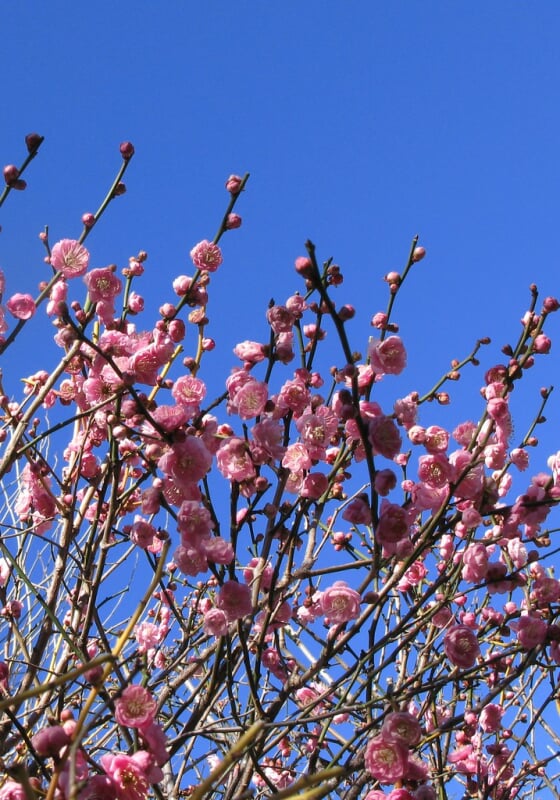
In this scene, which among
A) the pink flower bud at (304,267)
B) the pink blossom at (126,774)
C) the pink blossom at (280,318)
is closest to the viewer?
the pink blossom at (126,774)

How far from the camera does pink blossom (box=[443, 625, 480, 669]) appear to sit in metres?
2.54

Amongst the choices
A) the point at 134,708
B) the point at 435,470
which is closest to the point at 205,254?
the point at 435,470

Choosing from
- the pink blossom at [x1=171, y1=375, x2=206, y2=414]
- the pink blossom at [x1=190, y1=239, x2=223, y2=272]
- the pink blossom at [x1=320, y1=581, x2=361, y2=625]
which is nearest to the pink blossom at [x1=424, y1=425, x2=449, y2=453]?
the pink blossom at [x1=320, y1=581, x2=361, y2=625]

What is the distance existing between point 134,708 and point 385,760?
76cm

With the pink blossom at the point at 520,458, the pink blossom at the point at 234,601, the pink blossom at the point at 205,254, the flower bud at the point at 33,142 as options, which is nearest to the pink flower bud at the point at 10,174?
the flower bud at the point at 33,142

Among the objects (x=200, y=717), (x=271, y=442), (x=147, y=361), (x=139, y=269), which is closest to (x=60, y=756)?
(x=200, y=717)

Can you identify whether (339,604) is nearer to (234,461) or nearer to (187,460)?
(234,461)

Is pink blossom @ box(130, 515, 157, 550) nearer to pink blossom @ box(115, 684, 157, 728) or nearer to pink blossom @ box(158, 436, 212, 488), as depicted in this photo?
pink blossom @ box(158, 436, 212, 488)

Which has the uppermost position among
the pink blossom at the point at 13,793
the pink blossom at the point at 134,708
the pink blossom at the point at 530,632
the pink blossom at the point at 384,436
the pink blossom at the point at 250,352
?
the pink blossom at the point at 250,352

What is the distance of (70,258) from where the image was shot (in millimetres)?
2898

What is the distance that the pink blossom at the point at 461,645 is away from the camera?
8.34ft

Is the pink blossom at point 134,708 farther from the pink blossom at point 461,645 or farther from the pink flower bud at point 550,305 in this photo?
the pink flower bud at point 550,305

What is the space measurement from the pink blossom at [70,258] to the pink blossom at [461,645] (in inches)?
75.8

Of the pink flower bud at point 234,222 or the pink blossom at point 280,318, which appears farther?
the pink flower bud at point 234,222
